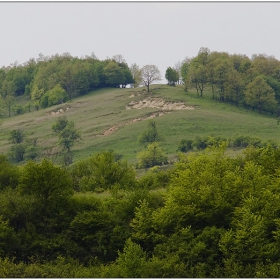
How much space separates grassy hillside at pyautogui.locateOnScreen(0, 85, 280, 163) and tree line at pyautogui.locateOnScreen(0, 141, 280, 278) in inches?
2074

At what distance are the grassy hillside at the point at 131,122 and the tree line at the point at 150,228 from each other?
52.7m

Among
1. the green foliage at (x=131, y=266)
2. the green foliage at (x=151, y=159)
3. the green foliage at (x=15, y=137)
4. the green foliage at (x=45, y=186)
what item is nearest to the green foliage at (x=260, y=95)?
the green foliage at (x=151, y=159)

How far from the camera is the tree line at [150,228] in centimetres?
3338

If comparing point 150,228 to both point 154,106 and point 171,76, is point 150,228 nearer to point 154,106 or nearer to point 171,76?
point 154,106

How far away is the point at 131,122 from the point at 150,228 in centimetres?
8433

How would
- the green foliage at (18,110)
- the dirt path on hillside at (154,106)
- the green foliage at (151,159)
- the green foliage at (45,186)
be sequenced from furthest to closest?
the green foliage at (18,110)
the dirt path on hillside at (154,106)
the green foliage at (151,159)
the green foliage at (45,186)

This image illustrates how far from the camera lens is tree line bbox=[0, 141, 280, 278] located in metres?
33.4

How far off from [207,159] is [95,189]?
14.7 metres

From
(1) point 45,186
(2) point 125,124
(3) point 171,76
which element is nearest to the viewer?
(1) point 45,186

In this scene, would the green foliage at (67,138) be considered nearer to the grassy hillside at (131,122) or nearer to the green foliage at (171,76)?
the grassy hillside at (131,122)

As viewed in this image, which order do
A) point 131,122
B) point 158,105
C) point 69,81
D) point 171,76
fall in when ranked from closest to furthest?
point 131,122 → point 158,105 → point 171,76 → point 69,81

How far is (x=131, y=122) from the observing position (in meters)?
123

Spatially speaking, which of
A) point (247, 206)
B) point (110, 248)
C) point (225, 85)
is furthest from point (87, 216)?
point (225, 85)

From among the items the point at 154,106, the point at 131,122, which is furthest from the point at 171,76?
the point at 131,122
